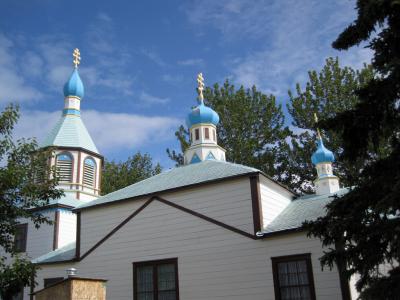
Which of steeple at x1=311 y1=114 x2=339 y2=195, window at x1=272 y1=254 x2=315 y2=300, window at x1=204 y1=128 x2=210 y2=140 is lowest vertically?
window at x1=272 y1=254 x2=315 y2=300

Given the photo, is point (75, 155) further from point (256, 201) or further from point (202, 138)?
point (256, 201)

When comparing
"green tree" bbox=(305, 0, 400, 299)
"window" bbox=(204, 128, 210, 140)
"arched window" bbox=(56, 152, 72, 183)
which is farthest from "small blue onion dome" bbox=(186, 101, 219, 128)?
"green tree" bbox=(305, 0, 400, 299)

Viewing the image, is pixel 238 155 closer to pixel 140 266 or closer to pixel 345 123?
pixel 140 266

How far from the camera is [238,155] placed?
1348 inches

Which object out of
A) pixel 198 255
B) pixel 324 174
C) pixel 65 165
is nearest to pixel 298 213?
pixel 198 255

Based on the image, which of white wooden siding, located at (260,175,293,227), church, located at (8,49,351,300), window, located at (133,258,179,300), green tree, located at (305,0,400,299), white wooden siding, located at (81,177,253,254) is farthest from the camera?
window, located at (133,258,179,300)

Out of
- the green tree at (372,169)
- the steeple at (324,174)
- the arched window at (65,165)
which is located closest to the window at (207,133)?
the steeple at (324,174)

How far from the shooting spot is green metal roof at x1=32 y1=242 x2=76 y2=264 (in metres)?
20.1

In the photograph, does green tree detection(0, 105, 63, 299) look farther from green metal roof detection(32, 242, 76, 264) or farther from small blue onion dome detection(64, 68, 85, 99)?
small blue onion dome detection(64, 68, 85, 99)

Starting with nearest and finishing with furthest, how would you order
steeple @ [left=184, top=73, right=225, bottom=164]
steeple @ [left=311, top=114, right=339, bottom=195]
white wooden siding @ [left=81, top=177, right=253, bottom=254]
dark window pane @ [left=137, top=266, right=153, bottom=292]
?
white wooden siding @ [left=81, top=177, right=253, bottom=254], dark window pane @ [left=137, top=266, right=153, bottom=292], steeple @ [left=184, top=73, right=225, bottom=164], steeple @ [left=311, top=114, right=339, bottom=195]

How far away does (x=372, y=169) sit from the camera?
24.7ft

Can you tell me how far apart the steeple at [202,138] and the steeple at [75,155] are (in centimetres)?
601

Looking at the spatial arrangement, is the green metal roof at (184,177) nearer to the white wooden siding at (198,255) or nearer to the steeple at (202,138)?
the white wooden siding at (198,255)

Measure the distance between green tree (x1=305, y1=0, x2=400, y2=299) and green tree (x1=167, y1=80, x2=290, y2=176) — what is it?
1035 inches
